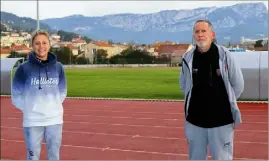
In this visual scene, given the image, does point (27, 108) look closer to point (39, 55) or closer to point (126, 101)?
point (39, 55)

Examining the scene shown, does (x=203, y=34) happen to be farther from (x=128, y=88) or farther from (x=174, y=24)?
(x=174, y=24)

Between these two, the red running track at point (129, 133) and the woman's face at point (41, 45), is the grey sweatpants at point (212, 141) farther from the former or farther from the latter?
the red running track at point (129, 133)

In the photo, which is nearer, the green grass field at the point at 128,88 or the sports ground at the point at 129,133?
the sports ground at the point at 129,133

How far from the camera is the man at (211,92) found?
3.23m

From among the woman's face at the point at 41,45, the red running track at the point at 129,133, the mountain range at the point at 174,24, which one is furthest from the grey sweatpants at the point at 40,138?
the mountain range at the point at 174,24

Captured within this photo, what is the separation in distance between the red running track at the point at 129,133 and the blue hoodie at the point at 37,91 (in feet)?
9.19

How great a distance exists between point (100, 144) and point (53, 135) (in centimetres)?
376

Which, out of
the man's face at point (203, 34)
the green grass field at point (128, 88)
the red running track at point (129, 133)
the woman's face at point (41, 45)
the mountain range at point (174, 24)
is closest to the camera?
the man's face at point (203, 34)

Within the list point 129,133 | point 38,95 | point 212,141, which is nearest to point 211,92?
point 212,141

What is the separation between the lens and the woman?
3574mm

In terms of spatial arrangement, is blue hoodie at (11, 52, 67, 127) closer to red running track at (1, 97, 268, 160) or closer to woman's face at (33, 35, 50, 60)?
woman's face at (33, 35, 50, 60)

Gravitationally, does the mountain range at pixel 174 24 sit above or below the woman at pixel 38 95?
above

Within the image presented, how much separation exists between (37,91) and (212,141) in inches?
56.9

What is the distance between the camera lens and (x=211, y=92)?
3.23 meters
